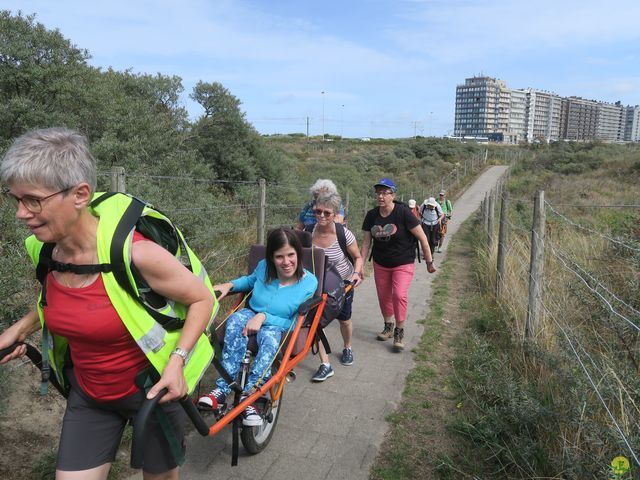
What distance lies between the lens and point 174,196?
7.61 m

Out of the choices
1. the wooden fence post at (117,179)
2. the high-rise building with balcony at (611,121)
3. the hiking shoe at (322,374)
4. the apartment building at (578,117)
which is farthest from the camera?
the high-rise building with balcony at (611,121)

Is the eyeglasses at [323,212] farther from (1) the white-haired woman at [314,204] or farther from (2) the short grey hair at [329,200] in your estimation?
(1) the white-haired woman at [314,204]

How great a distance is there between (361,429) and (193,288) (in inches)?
94.2

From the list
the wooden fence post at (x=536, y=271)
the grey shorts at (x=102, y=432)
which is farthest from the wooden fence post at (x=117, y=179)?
the wooden fence post at (x=536, y=271)

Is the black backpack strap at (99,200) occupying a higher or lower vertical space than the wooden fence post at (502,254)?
higher

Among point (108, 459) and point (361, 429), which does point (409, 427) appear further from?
point (108, 459)

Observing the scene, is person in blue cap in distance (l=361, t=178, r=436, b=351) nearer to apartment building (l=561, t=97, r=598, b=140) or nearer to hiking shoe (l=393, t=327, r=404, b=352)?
hiking shoe (l=393, t=327, r=404, b=352)

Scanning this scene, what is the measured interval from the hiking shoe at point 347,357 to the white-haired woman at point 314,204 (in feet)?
4.44

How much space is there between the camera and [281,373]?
127 inches

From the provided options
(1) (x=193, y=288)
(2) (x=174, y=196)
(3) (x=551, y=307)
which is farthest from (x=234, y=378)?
(2) (x=174, y=196)

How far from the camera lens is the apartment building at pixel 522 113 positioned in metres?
150

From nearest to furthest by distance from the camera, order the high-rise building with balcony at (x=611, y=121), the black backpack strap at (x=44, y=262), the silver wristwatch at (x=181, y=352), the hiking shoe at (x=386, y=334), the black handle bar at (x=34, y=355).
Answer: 1. the silver wristwatch at (x=181, y=352)
2. the black backpack strap at (x=44, y=262)
3. the black handle bar at (x=34, y=355)
4. the hiking shoe at (x=386, y=334)
5. the high-rise building with balcony at (x=611, y=121)

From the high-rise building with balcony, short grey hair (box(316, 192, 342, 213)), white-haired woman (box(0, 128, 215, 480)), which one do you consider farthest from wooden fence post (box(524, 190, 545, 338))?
the high-rise building with balcony

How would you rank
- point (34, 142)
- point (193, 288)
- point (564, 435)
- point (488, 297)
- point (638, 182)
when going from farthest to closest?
1. point (638, 182)
2. point (488, 297)
3. point (564, 435)
4. point (193, 288)
5. point (34, 142)
